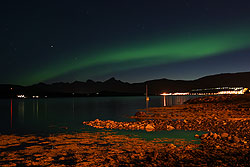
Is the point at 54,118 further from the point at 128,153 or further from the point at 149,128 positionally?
the point at 128,153

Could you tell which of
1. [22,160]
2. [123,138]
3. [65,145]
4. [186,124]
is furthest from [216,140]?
[22,160]

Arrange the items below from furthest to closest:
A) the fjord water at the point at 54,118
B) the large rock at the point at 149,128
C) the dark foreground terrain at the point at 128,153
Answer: the fjord water at the point at 54,118
the large rock at the point at 149,128
the dark foreground terrain at the point at 128,153

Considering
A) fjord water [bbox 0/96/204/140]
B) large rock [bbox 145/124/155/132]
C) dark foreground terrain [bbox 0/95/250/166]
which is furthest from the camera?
fjord water [bbox 0/96/204/140]

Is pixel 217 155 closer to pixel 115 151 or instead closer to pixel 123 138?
pixel 115 151

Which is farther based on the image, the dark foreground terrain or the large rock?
the large rock

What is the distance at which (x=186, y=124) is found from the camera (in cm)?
2588

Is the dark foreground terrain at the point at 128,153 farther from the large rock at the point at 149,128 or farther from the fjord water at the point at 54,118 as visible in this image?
the fjord water at the point at 54,118

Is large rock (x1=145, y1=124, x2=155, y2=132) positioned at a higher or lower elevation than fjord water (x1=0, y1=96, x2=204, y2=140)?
higher

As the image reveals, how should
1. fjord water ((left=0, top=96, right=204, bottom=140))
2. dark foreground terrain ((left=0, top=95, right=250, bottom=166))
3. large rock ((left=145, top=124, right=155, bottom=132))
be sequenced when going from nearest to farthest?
1. dark foreground terrain ((left=0, top=95, right=250, bottom=166))
2. large rock ((left=145, top=124, right=155, bottom=132))
3. fjord water ((left=0, top=96, right=204, bottom=140))

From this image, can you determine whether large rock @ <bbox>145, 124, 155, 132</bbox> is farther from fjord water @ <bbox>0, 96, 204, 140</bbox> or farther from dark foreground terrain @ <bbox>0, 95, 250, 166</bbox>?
dark foreground terrain @ <bbox>0, 95, 250, 166</bbox>

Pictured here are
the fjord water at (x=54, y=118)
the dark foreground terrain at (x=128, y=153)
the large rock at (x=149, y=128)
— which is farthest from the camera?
the fjord water at (x=54, y=118)

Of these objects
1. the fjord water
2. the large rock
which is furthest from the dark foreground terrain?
the fjord water

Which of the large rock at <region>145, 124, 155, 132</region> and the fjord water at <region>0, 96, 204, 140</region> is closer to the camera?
the large rock at <region>145, 124, 155, 132</region>

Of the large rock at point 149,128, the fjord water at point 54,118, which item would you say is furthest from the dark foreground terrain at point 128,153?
the fjord water at point 54,118
